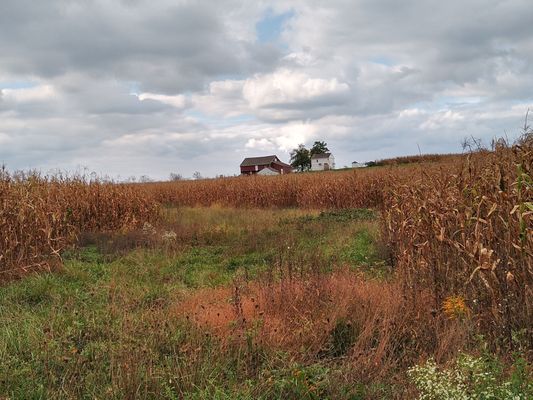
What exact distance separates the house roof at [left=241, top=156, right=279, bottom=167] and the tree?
414cm

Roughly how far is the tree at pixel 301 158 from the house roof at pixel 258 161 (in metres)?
4.14

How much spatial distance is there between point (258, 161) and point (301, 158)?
8854mm

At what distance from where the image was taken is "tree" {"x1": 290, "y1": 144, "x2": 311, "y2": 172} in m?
90.6

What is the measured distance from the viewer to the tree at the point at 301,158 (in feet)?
297

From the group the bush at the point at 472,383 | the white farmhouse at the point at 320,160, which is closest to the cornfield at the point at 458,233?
the bush at the point at 472,383

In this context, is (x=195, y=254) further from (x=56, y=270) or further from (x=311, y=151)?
(x=311, y=151)

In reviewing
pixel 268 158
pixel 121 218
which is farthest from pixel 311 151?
pixel 121 218

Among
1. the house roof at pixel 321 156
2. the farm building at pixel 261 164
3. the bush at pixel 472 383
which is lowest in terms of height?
the bush at pixel 472 383

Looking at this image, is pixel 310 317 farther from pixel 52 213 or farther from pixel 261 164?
pixel 261 164

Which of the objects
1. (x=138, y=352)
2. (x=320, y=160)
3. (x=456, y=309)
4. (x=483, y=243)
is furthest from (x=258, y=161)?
(x=138, y=352)

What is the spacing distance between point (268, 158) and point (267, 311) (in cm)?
8272

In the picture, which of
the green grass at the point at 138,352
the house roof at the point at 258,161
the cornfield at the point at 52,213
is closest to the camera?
the green grass at the point at 138,352

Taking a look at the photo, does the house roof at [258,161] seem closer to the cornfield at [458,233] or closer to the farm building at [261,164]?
the farm building at [261,164]

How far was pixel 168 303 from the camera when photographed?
257 inches
